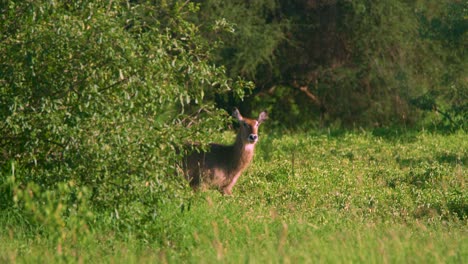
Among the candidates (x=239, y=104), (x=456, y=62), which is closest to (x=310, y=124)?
(x=239, y=104)

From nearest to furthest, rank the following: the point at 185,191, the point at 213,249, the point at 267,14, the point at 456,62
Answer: the point at 213,249, the point at 185,191, the point at 456,62, the point at 267,14

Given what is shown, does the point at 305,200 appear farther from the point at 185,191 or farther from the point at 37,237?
the point at 37,237

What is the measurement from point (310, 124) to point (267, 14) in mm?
2523

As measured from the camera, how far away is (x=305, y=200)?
33.9 ft

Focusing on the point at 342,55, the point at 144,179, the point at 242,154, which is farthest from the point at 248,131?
the point at 342,55

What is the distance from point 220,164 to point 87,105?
3913 millimetres

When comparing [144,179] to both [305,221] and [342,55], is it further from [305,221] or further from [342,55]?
[342,55]

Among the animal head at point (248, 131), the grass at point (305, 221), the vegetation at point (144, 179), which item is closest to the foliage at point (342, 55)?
the grass at point (305, 221)

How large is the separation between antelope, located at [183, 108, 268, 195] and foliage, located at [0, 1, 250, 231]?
2.71m

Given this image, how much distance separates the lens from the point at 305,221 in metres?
8.63

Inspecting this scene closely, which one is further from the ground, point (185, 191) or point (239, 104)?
point (185, 191)

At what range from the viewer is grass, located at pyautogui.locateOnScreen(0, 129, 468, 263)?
6961 mm

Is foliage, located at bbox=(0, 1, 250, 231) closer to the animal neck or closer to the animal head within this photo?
Result: the animal neck

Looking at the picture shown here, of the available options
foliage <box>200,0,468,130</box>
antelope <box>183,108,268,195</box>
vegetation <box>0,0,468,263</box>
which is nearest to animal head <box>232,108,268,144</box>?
antelope <box>183,108,268,195</box>
